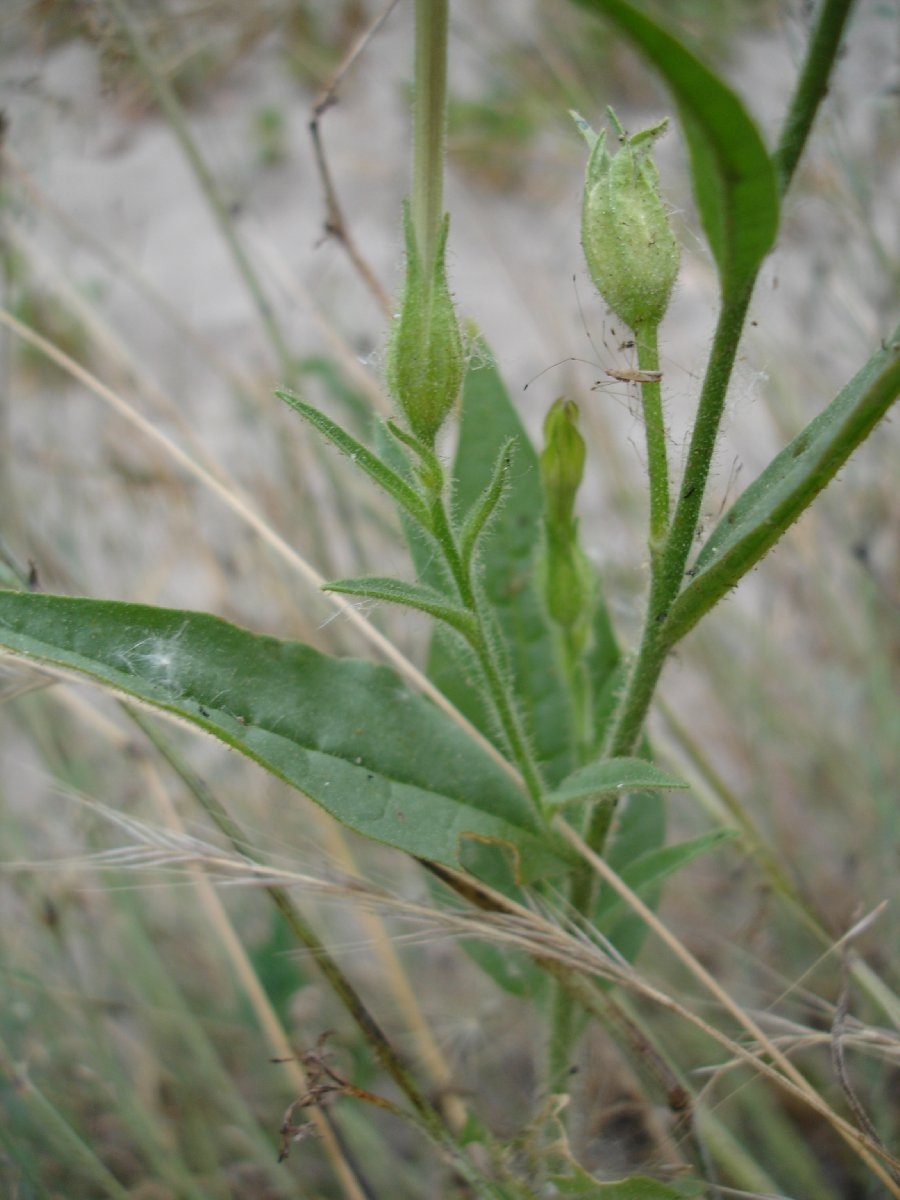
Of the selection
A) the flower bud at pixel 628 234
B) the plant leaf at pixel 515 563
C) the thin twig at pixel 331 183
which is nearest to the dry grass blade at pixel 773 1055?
the plant leaf at pixel 515 563

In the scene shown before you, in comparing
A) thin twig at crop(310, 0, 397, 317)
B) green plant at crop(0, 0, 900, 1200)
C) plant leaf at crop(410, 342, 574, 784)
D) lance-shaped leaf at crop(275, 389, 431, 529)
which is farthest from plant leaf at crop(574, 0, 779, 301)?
thin twig at crop(310, 0, 397, 317)

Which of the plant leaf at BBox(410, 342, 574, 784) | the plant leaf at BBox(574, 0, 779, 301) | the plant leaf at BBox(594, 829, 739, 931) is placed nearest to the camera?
the plant leaf at BBox(574, 0, 779, 301)

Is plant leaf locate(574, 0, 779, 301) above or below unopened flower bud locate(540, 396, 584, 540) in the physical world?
above

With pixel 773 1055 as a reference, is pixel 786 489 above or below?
above

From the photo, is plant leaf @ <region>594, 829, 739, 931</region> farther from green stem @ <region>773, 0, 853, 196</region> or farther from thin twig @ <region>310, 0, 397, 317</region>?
thin twig @ <region>310, 0, 397, 317</region>

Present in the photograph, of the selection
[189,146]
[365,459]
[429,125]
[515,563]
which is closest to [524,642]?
[515,563]

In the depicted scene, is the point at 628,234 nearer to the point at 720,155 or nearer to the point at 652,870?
the point at 720,155
